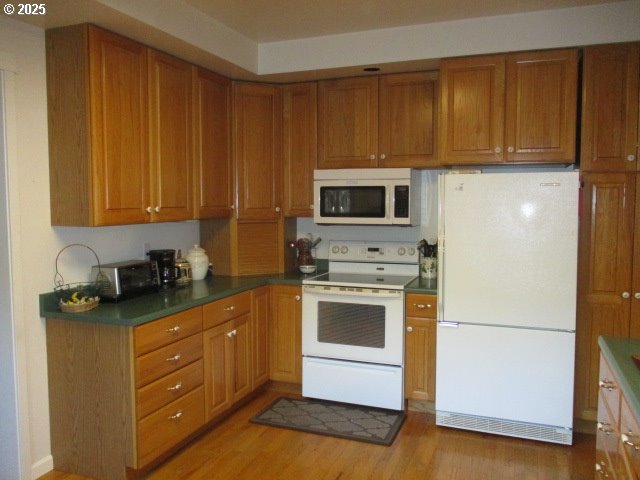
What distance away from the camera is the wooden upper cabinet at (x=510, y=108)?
3.20 m

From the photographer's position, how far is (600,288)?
3.21 m

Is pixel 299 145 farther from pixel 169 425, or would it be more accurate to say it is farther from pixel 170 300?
pixel 169 425

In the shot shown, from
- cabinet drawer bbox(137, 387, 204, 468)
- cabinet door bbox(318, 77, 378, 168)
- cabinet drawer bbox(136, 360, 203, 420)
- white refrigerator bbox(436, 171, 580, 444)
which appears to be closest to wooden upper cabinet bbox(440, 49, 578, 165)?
white refrigerator bbox(436, 171, 580, 444)

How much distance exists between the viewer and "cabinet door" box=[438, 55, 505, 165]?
331 centimetres

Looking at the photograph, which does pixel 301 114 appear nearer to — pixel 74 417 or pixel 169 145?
pixel 169 145

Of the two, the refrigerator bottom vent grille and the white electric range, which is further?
the white electric range

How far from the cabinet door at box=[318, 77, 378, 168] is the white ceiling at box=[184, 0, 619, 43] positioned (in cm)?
44

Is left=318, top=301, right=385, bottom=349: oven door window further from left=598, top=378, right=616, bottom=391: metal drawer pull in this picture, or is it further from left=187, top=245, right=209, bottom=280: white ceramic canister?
left=598, top=378, right=616, bottom=391: metal drawer pull

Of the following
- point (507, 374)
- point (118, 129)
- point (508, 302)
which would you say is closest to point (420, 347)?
point (507, 374)

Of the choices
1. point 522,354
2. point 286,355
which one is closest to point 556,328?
point 522,354

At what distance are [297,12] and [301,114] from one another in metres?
0.92

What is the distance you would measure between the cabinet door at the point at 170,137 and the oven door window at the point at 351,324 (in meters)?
1.13

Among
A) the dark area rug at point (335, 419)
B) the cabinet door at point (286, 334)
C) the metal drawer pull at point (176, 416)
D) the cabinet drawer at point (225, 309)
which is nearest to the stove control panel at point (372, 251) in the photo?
the cabinet door at point (286, 334)

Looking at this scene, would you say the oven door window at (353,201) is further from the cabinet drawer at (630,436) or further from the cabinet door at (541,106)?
the cabinet drawer at (630,436)
